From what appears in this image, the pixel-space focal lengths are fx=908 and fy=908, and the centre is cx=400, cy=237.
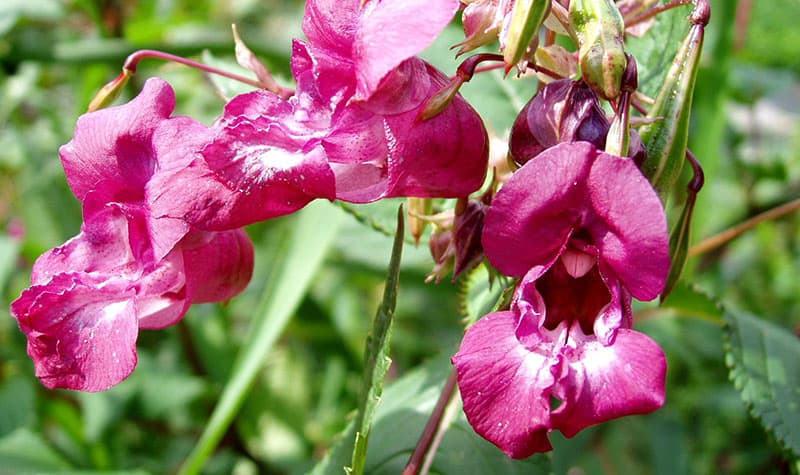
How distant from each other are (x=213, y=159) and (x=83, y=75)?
53.3 inches

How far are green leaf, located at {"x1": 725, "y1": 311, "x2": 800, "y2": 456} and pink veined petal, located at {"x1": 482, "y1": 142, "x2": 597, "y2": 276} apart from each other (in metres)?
0.39

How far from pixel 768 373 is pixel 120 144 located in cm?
69

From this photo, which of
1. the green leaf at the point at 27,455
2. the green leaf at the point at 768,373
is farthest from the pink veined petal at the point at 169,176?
the green leaf at the point at 27,455

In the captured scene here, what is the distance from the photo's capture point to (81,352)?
0.69 metres

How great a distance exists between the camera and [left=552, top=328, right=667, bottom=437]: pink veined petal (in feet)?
1.91

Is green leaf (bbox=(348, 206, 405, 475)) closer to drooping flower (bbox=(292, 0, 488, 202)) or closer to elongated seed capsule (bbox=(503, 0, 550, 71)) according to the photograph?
drooping flower (bbox=(292, 0, 488, 202))

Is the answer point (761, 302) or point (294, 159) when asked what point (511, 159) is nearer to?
point (294, 159)

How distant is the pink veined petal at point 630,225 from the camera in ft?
1.92

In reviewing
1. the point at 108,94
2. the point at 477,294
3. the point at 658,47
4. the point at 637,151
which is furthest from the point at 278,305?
the point at 637,151

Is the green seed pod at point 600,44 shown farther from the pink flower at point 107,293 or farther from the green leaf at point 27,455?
the green leaf at point 27,455

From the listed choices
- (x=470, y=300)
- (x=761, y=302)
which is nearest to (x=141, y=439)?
(x=470, y=300)

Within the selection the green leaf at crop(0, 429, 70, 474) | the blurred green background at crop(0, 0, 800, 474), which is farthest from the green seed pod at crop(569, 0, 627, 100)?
the green leaf at crop(0, 429, 70, 474)

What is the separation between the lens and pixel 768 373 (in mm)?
951

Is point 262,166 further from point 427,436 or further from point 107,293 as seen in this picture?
point 427,436
